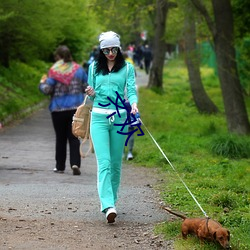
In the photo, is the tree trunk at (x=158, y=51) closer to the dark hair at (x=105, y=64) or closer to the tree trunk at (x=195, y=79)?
the tree trunk at (x=195, y=79)

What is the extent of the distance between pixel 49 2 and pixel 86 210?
11.5 meters

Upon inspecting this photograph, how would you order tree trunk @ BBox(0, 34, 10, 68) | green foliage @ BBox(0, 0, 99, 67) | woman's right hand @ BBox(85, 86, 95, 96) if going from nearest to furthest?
1. woman's right hand @ BBox(85, 86, 95, 96)
2. green foliage @ BBox(0, 0, 99, 67)
3. tree trunk @ BBox(0, 34, 10, 68)

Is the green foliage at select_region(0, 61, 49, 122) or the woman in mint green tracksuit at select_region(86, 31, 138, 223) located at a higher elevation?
the woman in mint green tracksuit at select_region(86, 31, 138, 223)

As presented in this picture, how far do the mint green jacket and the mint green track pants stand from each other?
14 cm

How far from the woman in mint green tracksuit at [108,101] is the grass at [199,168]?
2.84ft

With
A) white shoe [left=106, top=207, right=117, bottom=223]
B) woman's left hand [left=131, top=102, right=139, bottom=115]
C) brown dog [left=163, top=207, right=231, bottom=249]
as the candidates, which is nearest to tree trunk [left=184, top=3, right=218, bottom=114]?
woman's left hand [left=131, top=102, right=139, bottom=115]

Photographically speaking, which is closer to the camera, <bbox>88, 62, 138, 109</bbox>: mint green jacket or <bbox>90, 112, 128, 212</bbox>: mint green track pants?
<bbox>90, 112, 128, 212</bbox>: mint green track pants

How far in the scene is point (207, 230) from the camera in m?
6.26

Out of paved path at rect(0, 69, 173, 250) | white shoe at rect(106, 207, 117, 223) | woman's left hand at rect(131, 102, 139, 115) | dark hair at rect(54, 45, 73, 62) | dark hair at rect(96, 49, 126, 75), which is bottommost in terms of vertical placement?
paved path at rect(0, 69, 173, 250)

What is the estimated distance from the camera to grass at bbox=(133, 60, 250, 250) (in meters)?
7.33

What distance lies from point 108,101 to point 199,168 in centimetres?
452

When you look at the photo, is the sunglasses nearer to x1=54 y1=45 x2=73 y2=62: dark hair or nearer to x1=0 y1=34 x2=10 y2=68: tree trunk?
x1=54 y1=45 x2=73 y2=62: dark hair

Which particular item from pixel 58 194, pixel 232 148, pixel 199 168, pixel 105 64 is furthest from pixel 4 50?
pixel 105 64

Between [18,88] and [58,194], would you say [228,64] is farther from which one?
[18,88]
